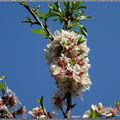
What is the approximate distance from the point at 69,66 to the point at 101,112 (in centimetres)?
27

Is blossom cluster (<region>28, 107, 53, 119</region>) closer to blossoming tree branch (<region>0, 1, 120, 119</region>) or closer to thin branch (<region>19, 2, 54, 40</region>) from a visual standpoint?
blossoming tree branch (<region>0, 1, 120, 119</region>)

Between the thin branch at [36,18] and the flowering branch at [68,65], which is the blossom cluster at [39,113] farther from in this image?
the thin branch at [36,18]

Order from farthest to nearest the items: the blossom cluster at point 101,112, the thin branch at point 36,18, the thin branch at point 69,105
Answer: the thin branch at point 36,18
the blossom cluster at point 101,112
the thin branch at point 69,105

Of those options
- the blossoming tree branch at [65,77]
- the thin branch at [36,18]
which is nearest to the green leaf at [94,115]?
the blossoming tree branch at [65,77]

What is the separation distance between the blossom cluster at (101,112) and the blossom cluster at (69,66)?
0.12m

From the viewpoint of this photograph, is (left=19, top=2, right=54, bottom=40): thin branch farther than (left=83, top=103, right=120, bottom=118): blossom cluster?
Yes

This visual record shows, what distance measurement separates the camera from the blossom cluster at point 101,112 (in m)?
1.64

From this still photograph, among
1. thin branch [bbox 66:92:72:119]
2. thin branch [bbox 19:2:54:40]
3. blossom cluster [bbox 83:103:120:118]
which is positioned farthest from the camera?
thin branch [bbox 19:2:54:40]

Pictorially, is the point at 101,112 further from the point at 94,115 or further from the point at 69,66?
the point at 69,66

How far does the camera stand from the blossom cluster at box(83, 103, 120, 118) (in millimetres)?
1644

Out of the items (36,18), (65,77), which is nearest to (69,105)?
(65,77)

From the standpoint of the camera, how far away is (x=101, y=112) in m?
1.68

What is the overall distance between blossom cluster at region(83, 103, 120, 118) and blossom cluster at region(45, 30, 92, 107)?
4.7 inches

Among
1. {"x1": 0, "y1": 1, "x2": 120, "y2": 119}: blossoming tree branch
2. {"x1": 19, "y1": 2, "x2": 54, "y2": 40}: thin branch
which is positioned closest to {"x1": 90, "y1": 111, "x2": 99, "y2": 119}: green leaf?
{"x1": 0, "y1": 1, "x2": 120, "y2": 119}: blossoming tree branch
